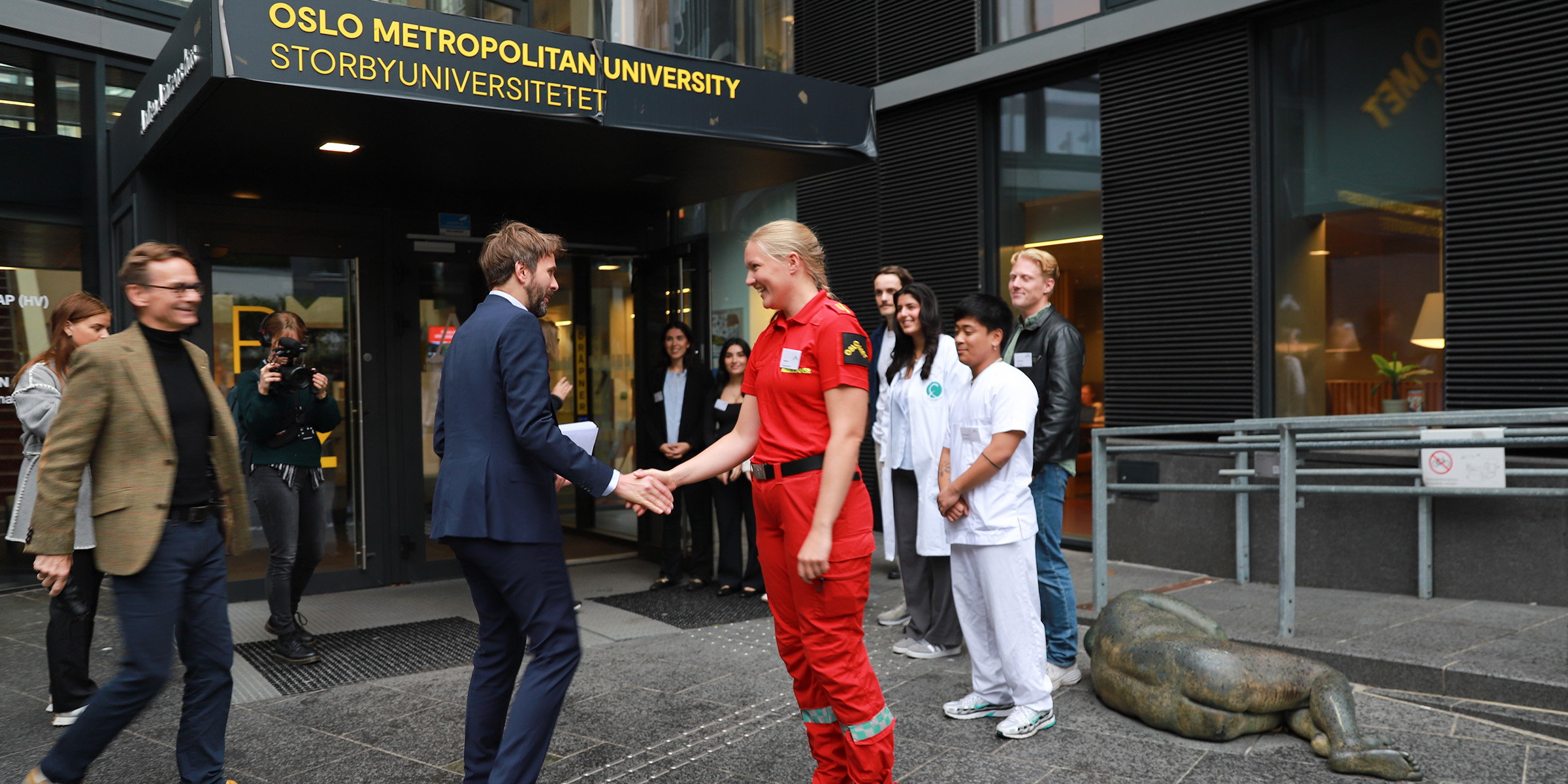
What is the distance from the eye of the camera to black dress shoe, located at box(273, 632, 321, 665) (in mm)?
5266

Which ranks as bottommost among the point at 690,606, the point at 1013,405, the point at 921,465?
the point at 690,606

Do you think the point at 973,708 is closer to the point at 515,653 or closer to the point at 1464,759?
the point at 1464,759

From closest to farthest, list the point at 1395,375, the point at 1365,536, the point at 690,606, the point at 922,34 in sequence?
the point at 1365,536 < the point at 690,606 < the point at 1395,375 < the point at 922,34

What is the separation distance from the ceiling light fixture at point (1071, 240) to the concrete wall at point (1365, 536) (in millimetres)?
1745

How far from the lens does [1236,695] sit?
12.5 ft

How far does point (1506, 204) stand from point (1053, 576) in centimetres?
363

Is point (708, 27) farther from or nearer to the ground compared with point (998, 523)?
farther from the ground

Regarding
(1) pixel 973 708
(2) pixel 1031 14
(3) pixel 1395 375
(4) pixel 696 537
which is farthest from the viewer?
(2) pixel 1031 14

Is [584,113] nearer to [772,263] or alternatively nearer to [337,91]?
[337,91]

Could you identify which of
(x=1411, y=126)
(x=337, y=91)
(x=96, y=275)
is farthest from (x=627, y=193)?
(x=1411, y=126)

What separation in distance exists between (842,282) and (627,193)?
3.17 m

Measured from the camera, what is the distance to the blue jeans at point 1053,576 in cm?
473

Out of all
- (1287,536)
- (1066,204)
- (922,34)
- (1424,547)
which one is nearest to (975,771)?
(1287,536)

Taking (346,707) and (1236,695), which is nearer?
(1236,695)
